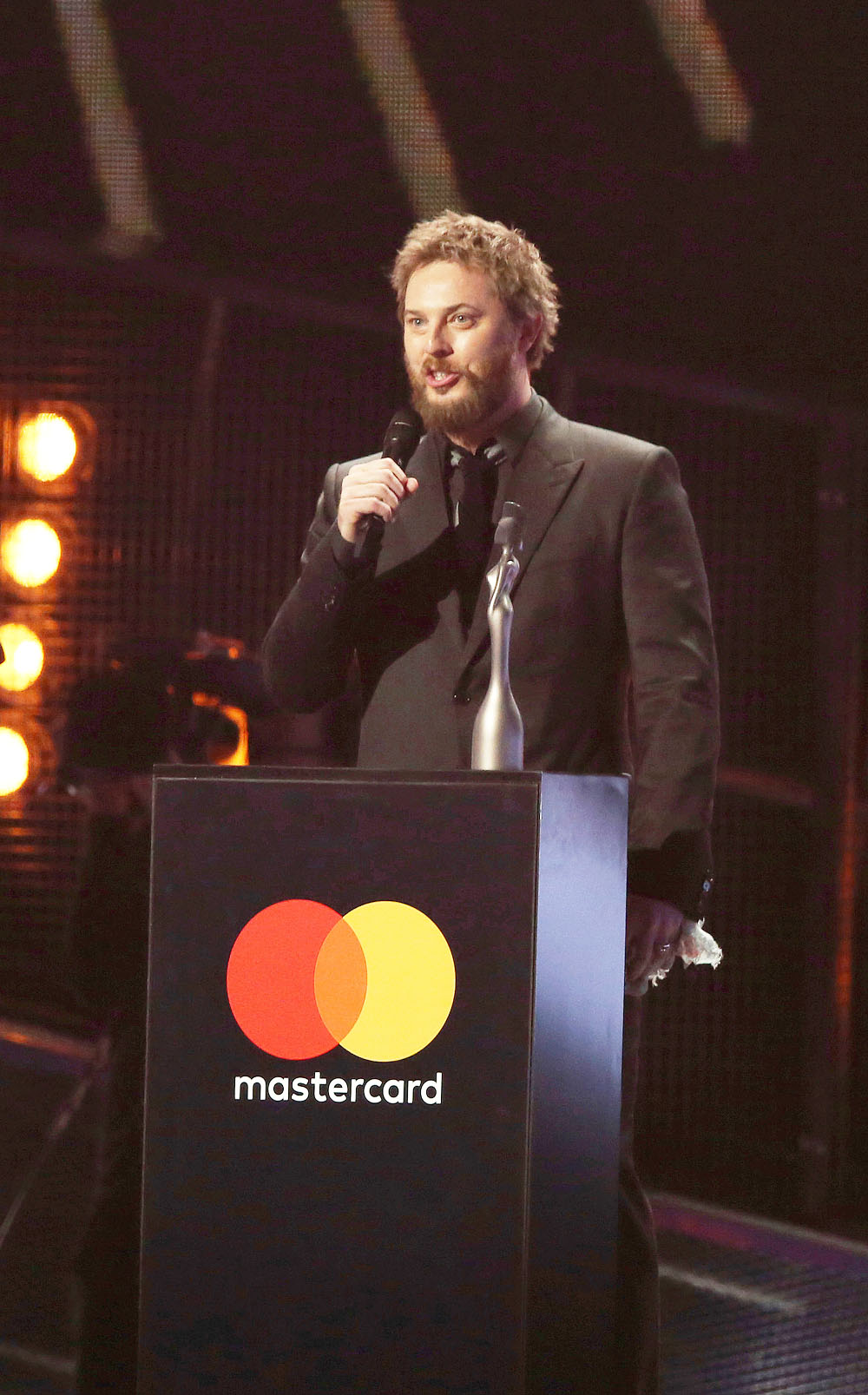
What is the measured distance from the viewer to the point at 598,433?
2236 mm

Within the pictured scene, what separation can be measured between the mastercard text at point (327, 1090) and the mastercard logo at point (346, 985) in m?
0.03

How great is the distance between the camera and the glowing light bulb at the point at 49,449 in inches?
136

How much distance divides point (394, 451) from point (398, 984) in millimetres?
741

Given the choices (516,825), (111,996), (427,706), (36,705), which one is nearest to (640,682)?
(427,706)

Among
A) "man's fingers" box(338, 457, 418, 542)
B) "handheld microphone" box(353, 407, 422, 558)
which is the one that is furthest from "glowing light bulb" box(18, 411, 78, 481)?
"man's fingers" box(338, 457, 418, 542)

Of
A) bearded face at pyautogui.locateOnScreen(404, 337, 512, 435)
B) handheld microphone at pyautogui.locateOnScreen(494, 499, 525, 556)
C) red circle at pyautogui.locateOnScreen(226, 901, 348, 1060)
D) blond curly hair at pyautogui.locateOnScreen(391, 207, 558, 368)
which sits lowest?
red circle at pyautogui.locateOnScreen(226, 901, 348, 1060)

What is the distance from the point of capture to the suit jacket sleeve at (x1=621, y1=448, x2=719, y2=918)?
1.99 metres

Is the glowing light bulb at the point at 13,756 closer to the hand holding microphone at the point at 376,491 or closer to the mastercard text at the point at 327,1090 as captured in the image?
the hand holding microphone at the point at 376,491

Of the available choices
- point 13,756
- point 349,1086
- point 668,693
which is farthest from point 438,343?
point 13,756

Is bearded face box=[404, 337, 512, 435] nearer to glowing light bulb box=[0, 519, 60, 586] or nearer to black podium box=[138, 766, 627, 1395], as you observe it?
black podium box=[138, 766, 627, 1395]

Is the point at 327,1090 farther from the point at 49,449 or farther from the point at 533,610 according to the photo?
the point at 49,449

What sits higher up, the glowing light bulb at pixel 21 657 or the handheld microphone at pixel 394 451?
the handheld microphone at pixel 394 451

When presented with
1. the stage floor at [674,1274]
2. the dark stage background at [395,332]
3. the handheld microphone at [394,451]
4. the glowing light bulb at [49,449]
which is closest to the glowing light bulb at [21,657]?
the dark stage background at [395,332]

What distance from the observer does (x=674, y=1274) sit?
299 cm
